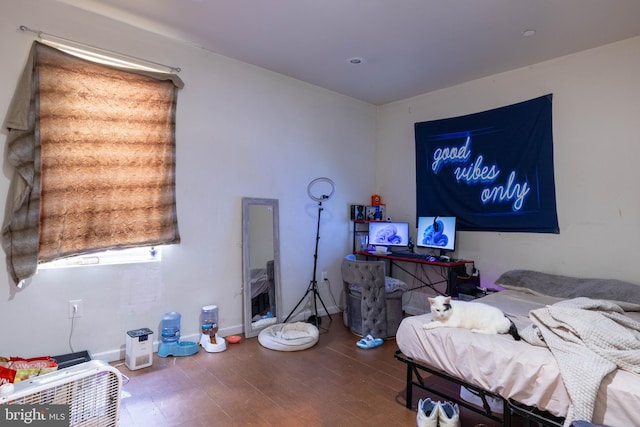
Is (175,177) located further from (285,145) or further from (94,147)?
(285,145)

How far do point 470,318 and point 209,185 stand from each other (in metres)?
2.41

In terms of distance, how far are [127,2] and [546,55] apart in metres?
3.48

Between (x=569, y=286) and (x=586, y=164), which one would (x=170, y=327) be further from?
(x=586, y=164)

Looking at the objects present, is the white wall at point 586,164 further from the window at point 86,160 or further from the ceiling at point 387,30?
the window at point 86,160

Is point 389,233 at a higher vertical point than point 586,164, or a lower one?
lower

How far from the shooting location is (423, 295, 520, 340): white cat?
1920 mm

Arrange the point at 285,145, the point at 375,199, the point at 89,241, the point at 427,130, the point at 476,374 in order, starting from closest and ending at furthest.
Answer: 1. the point at 476,374
2. the point at 89,241
3. the point at 285,145
4. the point at 427,130
5. the point at 375,199

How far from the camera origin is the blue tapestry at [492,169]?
3291 millimetres

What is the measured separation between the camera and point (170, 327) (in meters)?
2.97

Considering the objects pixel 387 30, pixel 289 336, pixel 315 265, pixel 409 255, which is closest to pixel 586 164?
pixel 409 255

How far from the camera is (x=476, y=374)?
1.75 metres

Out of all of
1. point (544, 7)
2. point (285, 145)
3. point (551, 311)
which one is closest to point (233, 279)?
point (285, 145)

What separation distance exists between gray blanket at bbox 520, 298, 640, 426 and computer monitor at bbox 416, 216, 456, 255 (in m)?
1.92

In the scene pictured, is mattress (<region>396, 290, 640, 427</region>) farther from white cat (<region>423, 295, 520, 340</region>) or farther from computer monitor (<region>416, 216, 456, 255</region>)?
computer monitor (<region>416, 216, 456, 255</region>)
